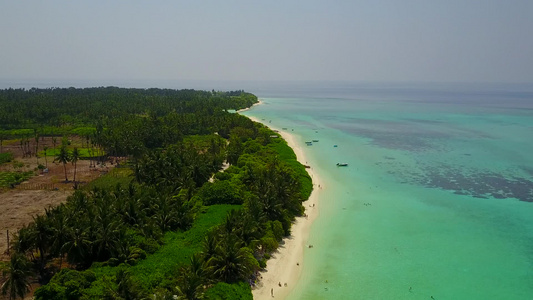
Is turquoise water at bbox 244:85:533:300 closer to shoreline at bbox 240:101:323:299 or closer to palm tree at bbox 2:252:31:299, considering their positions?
shoreline at bbox 240:101:323:299

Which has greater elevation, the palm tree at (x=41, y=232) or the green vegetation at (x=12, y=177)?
the palm tree at (x=41, y=232)

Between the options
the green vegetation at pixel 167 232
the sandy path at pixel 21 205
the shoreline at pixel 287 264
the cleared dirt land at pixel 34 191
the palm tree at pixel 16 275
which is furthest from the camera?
the cleared dirt land at pixel 34 191

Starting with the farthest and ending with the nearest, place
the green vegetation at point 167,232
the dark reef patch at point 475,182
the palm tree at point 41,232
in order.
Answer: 1. the dark reef patch at point 475,182
2. the palm tree at point 41,232
3. the green vegetation at point 167,232

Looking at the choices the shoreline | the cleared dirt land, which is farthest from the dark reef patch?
the cleared dirt land

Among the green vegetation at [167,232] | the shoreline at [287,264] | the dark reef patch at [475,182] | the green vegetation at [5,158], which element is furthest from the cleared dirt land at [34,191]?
the dark reef patch at [475,182]

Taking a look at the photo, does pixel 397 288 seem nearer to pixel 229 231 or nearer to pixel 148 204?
pixel 229 231

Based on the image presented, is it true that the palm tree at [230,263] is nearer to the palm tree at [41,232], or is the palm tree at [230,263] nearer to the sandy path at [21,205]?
the palm tree at [41,232]

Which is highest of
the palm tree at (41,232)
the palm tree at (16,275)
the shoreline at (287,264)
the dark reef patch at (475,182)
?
the palm tree at (41,232)

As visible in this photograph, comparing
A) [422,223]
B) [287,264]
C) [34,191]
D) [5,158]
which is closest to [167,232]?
[287,264]

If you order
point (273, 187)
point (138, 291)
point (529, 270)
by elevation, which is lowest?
point (529, 270)

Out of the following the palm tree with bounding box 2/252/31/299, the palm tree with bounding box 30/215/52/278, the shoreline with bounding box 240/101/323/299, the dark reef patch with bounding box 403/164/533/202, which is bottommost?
the shoreline with bounding box 240/101/323/299

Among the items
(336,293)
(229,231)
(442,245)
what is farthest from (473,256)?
(229,231)
